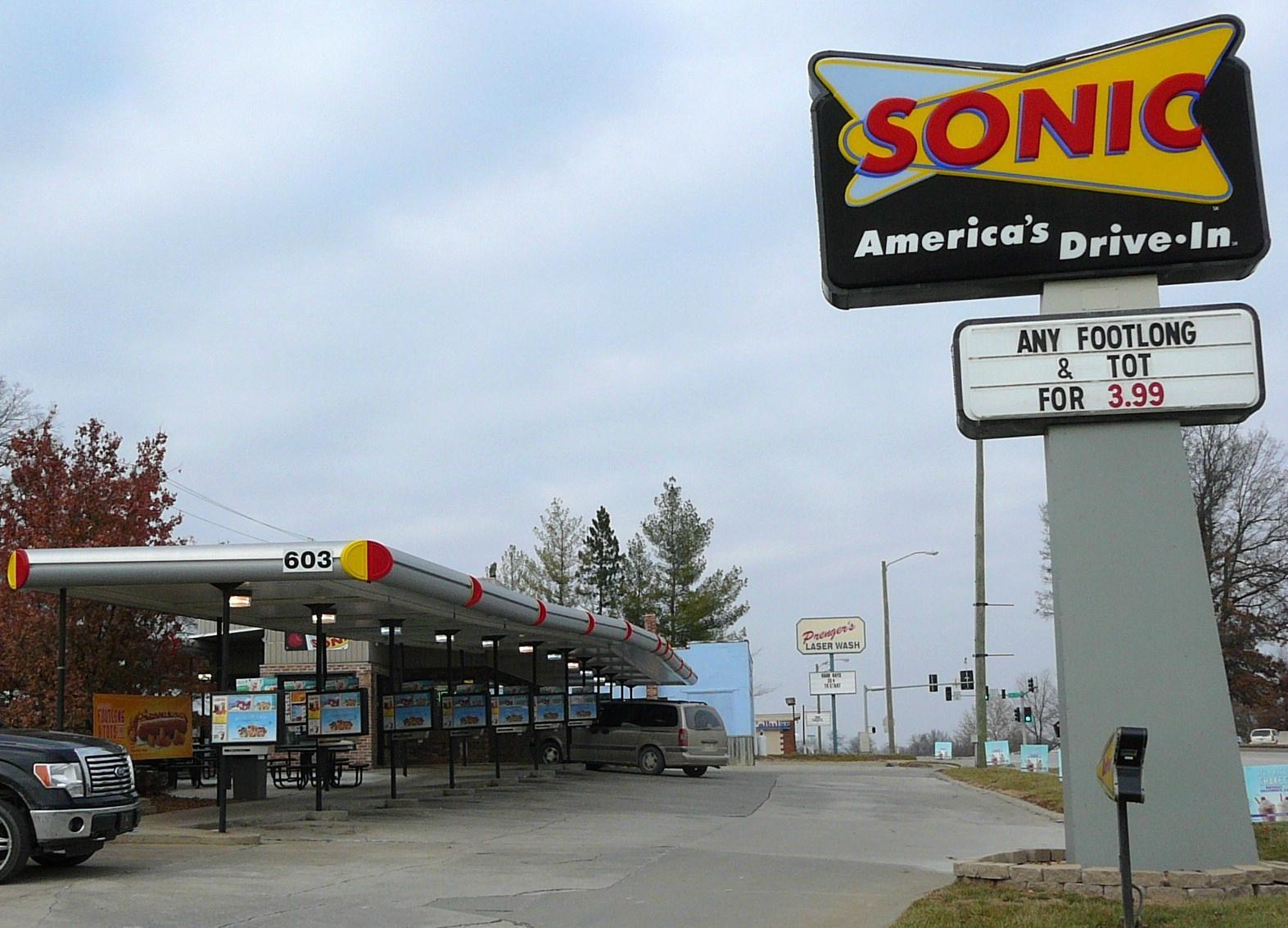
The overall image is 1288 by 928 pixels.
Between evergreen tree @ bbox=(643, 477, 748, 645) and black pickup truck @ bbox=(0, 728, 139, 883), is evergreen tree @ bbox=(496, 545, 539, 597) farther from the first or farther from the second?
black pickup truck @ bbox=(0, 728, 139, 883)

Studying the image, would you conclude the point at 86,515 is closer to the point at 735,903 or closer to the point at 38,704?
the point at 38,704

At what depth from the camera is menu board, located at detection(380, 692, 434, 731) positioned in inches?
959

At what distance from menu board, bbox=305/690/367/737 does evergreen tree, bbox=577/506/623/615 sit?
55.5 metres

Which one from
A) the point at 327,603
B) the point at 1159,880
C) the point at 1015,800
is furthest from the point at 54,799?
the point at 1015,800

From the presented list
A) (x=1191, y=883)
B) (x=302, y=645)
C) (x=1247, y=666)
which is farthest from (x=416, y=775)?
(x=1247, y=666)

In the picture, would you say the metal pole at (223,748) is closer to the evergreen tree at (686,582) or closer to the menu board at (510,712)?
the menu board at (510,712)

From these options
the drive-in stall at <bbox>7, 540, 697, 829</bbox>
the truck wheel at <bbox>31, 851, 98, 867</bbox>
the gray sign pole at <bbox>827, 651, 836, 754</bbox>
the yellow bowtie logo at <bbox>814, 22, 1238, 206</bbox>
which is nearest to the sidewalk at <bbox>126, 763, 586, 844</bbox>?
the drive-in stall at <bbox>7, 540, 697, 829</bbox>

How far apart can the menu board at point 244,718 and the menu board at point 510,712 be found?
1029cm

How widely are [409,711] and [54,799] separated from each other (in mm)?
12166

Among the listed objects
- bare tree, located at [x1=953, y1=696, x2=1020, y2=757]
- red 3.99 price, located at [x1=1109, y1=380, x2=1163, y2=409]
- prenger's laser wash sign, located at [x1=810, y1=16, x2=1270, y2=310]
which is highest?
prenger's laser wash sign, located at [x1=810, y1=16, x2=1270, y2=310]

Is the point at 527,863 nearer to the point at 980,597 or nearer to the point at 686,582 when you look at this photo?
the point at 980,597

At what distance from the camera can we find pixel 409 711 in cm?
2447

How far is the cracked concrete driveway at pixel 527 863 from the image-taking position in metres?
10.9

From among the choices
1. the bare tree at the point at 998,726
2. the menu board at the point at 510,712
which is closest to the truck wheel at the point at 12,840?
the menu board at the point at 510,712
